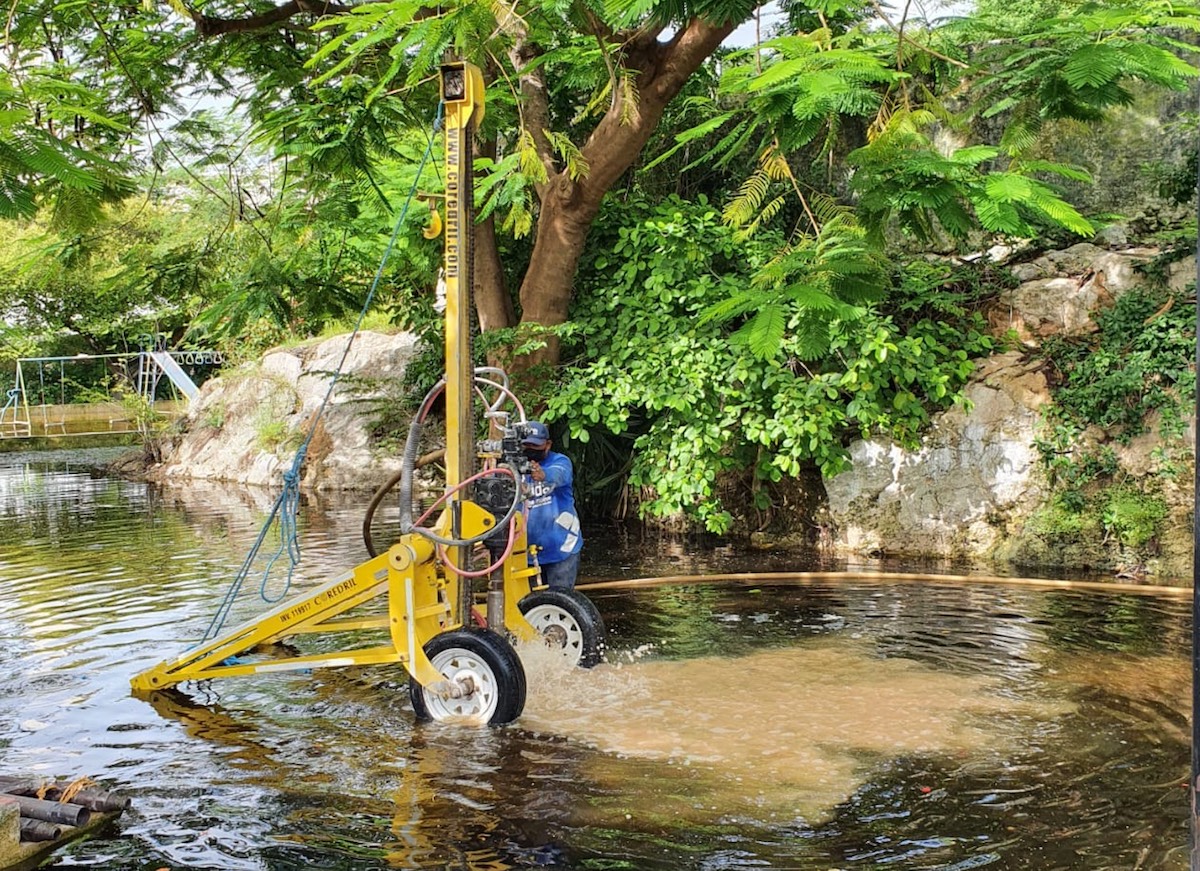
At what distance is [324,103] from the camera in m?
8.98

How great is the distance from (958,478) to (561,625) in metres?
5.45

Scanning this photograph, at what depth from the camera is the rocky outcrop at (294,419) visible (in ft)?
57.7

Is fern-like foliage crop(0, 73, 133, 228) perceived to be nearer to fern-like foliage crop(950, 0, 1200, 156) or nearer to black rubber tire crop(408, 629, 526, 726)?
black rubber tire crop(408, 629, 526, 726)

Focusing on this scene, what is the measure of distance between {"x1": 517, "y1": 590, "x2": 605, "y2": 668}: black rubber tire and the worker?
0.35 ft

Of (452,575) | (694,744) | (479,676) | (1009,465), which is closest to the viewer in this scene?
(694,744)

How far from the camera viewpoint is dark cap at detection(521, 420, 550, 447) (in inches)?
278

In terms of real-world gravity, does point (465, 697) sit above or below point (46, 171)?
below

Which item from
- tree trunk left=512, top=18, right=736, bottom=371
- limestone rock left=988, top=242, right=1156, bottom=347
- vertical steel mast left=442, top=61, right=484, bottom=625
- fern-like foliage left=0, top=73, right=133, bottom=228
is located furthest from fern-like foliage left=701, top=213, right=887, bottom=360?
limestone rock left=988, top=242, right=1156, bottom=347

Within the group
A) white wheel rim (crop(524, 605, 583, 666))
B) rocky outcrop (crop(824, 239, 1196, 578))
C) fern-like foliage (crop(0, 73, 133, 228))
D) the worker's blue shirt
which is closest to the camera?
fern-like foliage (crop(0, 73, 133, 228))

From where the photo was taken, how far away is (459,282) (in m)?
6.32

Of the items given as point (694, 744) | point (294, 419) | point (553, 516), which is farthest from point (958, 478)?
point (294, 419)

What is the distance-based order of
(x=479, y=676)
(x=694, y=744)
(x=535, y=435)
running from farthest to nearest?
(x=535, y=435) < (x=479, y=676) < (x=694, y=744)

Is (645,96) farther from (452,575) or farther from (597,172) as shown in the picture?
(452,575)

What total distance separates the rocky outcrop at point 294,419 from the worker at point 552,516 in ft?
29.5
